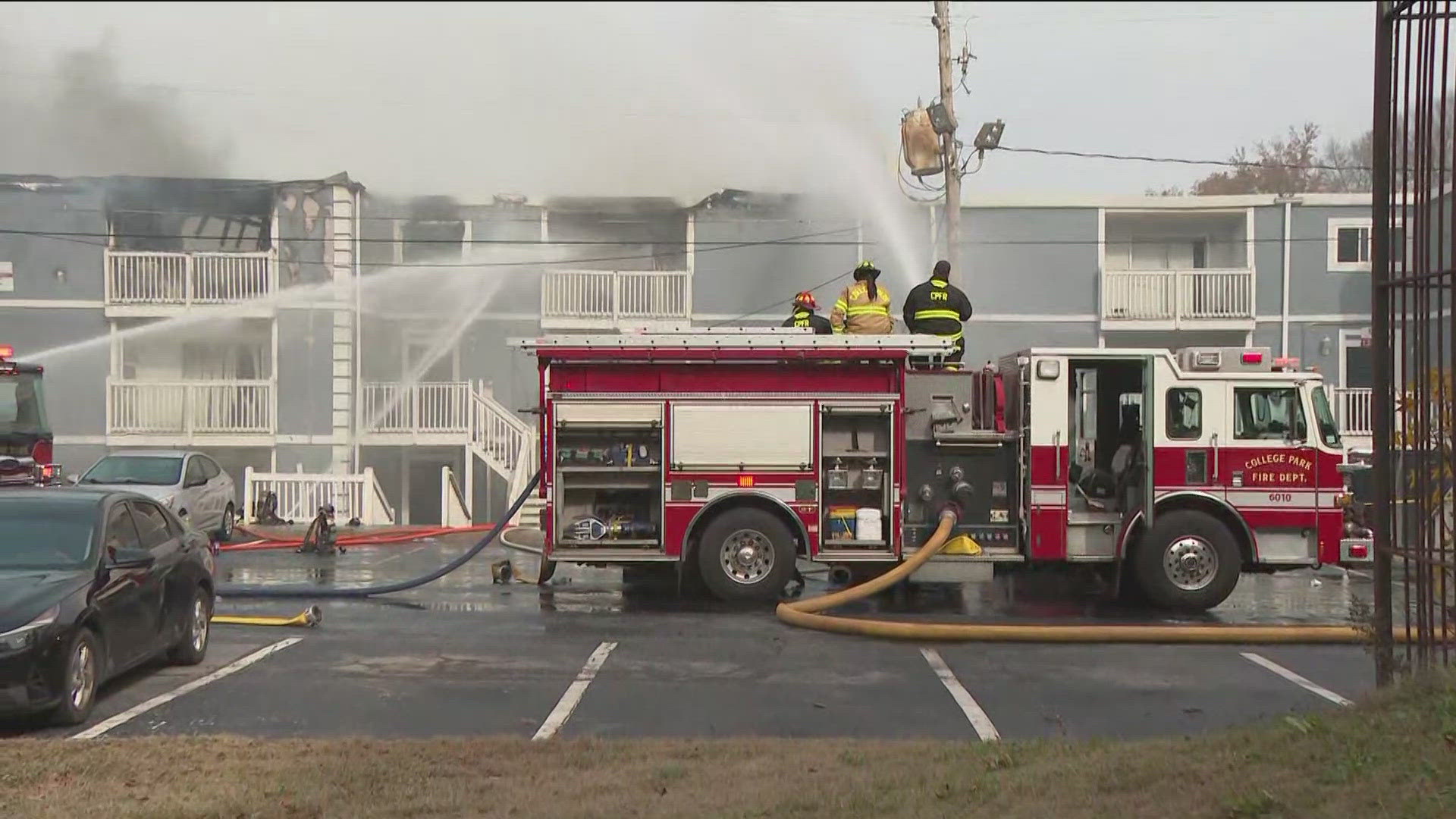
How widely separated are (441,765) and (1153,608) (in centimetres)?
812

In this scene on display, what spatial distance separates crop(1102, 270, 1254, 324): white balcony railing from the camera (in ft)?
77.7

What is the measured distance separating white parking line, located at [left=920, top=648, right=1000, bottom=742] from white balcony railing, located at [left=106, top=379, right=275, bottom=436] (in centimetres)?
1668

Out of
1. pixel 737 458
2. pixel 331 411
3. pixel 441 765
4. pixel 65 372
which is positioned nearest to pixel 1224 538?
pixel 737 458

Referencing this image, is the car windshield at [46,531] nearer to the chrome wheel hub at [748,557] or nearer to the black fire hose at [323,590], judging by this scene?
the black fire hose at [323,590]

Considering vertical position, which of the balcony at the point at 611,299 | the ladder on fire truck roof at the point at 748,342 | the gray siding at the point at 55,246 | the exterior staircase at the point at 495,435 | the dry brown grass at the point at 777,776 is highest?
the gray siding at the point at 55,246

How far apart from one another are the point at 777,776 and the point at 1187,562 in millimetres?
7145

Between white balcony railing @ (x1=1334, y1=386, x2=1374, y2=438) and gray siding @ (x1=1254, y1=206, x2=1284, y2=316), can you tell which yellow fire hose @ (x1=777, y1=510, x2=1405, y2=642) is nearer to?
white balcony railing @ (x1=1334, y1=386, x2=1374, y2=438)

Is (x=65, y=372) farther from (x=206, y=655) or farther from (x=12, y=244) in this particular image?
(x=206, y=655)

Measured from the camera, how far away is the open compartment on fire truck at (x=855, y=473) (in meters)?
11.6

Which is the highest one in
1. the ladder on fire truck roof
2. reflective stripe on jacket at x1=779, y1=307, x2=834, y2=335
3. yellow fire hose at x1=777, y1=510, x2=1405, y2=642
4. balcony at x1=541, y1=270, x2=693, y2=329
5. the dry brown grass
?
balcony at x1=541, y1=270, x2=693, y2=329

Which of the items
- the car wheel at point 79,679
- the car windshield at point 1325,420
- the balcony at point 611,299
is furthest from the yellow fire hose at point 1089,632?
the balcony at point 611,299

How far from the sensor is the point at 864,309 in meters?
12.2

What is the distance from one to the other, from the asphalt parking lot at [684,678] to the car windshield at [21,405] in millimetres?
6841

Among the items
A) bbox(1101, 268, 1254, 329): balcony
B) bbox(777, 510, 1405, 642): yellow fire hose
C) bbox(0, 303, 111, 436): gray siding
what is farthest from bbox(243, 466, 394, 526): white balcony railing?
bbox(1101, 268, 1254, 329): balcony
